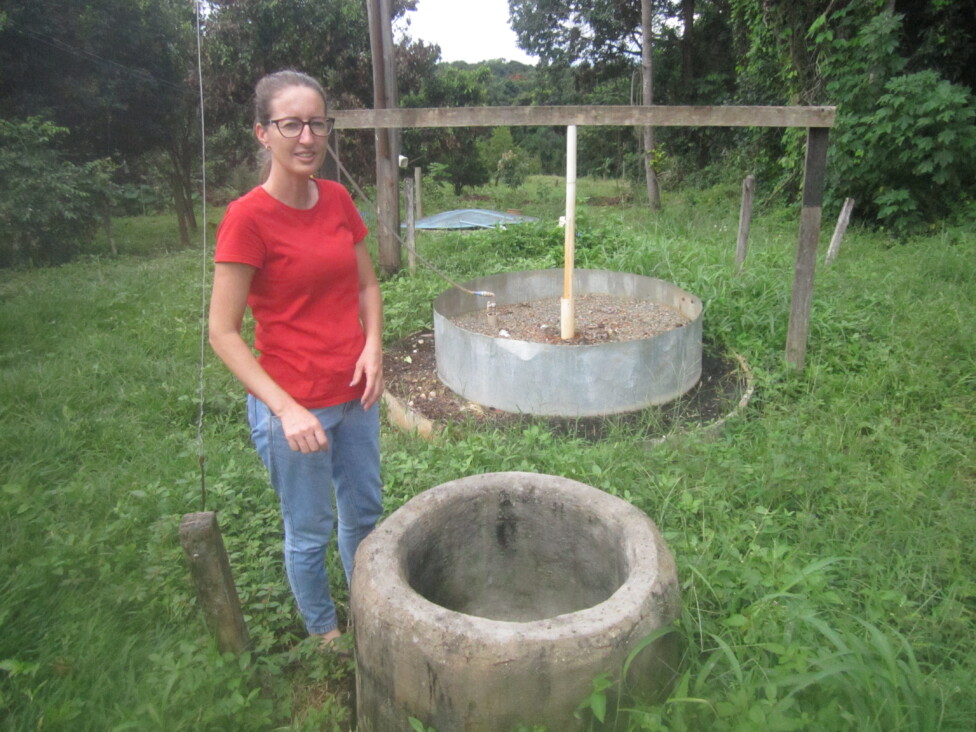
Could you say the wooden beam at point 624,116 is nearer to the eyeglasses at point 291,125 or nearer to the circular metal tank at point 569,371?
the circular metal tank at point 569,371

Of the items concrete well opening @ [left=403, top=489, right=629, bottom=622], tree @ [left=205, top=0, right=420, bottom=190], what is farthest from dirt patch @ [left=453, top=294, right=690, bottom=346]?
tree @ [left=205, top=0, right=420, bottom=190]

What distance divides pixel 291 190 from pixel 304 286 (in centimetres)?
25

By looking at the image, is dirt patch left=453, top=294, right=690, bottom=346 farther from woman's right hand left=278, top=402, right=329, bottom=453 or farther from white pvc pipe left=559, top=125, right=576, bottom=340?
woman's right hand left=278, top=402, right=329, bottom=453

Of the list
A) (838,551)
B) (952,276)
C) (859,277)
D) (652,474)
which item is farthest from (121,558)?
(952,276)

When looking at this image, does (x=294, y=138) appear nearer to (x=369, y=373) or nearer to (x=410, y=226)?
(x=369, y=373)

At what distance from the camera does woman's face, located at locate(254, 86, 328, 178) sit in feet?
5.74

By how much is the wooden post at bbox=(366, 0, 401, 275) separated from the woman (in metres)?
4.70

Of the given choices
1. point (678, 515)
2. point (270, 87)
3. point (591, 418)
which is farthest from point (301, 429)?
point (591, 418)

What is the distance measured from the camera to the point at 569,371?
3734 mm

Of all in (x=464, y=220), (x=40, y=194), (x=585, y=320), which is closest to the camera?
(x=585, y=320)

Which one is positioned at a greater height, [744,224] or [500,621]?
[744,224]

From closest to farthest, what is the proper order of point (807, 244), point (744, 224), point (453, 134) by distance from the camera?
point (807, 244), point (744, 224), point (453, 134)

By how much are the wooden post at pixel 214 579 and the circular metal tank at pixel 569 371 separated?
2.14 meters

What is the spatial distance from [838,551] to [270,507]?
2.20 m
